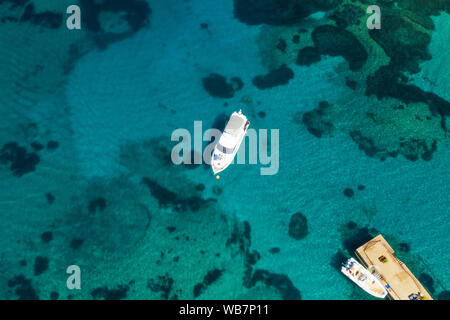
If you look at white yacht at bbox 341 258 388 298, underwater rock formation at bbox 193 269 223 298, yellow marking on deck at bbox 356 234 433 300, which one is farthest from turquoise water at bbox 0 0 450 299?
yellow marking on deck at bbox 356 234 433 300

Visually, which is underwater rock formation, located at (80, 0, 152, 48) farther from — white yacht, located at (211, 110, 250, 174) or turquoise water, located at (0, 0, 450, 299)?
white yacht, located at (211, 110, 250, 174)

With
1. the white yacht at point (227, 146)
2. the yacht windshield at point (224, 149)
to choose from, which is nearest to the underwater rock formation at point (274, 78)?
the white yacht at point (227, 146)

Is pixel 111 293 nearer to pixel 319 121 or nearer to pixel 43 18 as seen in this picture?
pixel 319 121

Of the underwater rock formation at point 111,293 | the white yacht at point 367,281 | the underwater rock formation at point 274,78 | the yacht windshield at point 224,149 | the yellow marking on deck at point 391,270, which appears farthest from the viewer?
the underwater rock formation at point 274,78

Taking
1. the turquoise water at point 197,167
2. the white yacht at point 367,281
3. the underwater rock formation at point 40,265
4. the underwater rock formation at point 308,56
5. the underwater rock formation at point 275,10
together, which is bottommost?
the white yacht at point 367,281

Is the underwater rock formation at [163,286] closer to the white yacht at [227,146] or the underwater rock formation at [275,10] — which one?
the white yacht at [227,146]

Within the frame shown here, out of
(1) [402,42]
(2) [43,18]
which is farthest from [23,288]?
(1) [402,42]
